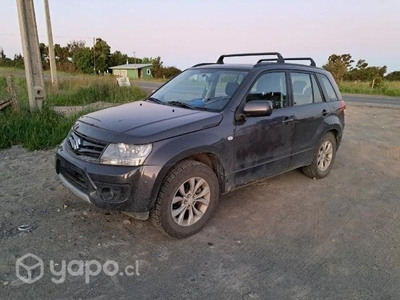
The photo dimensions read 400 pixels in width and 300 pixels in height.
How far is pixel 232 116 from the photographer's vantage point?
3.62 meters

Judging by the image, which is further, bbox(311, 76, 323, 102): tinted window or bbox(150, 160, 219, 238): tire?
bbox(311, 76, 323, 102): tinted window

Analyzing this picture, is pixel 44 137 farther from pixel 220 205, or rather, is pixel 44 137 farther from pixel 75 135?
pixel 220 205

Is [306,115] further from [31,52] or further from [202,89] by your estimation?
[31,52]

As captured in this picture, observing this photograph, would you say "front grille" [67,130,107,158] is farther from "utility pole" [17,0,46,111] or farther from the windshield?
"utility pole" [17,0,46,111]

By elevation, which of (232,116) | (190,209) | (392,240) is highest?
(232,116)

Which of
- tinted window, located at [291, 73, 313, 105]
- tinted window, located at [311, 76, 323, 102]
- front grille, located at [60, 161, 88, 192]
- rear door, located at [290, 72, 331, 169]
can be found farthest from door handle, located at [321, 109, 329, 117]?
front grille, located at [60, 161, 88, 192]

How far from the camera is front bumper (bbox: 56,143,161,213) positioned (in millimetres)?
2975

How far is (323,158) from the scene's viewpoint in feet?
17.1

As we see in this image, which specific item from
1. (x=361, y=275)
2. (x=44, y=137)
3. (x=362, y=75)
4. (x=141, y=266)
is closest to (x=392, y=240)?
(x=361, y=275)

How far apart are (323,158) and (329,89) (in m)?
1.11

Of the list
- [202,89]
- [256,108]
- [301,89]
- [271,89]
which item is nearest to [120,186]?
[256,108]

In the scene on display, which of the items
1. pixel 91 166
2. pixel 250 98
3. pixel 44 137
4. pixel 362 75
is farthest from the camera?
pixel 362 75

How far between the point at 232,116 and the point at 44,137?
434 centimetres

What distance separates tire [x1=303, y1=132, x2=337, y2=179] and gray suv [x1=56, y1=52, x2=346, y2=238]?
0.13 metres
